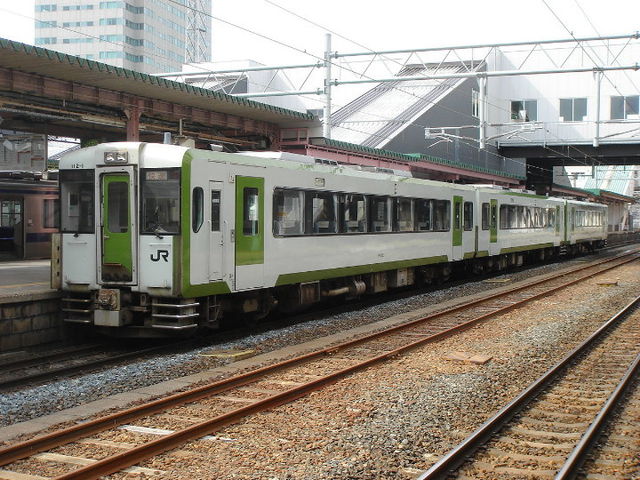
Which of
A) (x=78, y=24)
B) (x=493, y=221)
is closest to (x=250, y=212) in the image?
(x=493, y=221)

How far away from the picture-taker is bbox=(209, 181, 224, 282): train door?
10.9m

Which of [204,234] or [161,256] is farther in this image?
[204,234]

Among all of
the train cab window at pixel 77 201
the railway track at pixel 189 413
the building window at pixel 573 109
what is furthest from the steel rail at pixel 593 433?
the building window at pixel 573 109

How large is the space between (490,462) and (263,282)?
21.8 feet

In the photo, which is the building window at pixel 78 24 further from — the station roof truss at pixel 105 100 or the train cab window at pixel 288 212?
the train cab window at pixel 288 212

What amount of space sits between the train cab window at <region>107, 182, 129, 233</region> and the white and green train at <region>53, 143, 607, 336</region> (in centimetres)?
1

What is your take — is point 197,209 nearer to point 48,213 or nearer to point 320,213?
point 320,213

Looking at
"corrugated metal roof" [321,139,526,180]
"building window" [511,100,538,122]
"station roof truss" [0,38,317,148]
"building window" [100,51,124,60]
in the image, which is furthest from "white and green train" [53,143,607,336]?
"building window" [100,51,124,60]

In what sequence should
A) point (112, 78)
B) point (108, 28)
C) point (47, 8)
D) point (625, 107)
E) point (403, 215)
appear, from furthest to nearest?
1. point (47, 8)
2. point (108, 28)
3. point (625, 107)
4. point (403, 215)
5. point (112, 78)

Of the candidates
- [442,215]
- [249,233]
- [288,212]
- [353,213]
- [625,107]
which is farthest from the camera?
[625,107]

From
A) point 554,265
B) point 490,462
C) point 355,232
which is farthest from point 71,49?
point 490,462

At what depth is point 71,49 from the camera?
384 feet

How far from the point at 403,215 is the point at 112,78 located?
686cm

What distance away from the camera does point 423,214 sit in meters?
18.2
